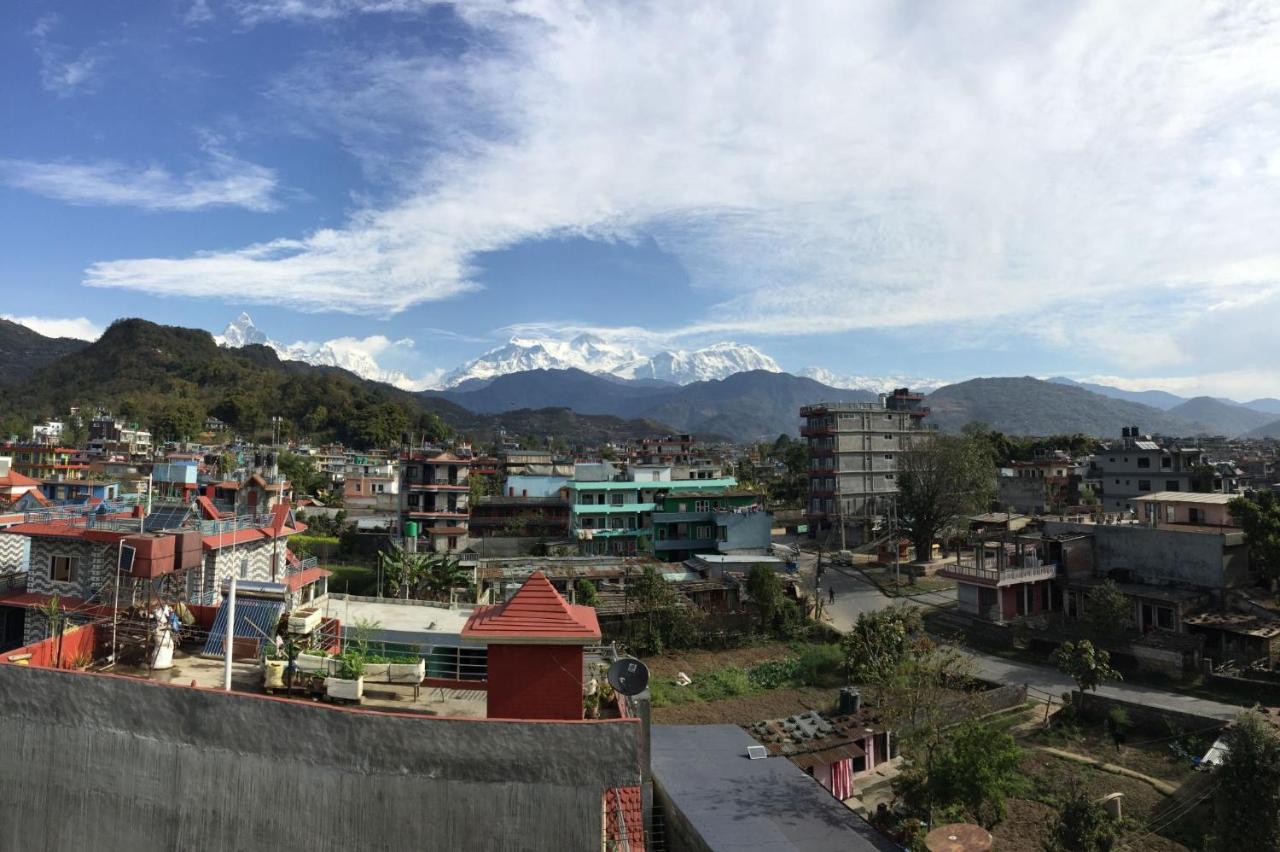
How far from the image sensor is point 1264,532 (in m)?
29.1

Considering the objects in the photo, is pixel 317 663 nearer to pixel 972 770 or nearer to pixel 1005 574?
pixel 972 770

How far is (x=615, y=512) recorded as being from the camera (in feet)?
166

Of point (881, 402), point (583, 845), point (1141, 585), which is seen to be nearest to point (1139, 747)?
point (1141, 585)

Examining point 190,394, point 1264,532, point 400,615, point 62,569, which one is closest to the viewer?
point 62,569

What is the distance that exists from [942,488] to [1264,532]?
61.3 feet

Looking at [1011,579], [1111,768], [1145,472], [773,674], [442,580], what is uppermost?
[1145,472]

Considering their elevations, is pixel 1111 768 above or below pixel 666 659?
below

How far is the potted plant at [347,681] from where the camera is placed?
11.1m

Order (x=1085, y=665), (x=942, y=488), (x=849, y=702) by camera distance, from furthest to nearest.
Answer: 1. (x=942, y=488)
2. (x=1085, y=665)
3. (x=849, y=702)

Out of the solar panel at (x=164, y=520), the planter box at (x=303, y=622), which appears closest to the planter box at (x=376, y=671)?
the planter box at (x=303, y=622)

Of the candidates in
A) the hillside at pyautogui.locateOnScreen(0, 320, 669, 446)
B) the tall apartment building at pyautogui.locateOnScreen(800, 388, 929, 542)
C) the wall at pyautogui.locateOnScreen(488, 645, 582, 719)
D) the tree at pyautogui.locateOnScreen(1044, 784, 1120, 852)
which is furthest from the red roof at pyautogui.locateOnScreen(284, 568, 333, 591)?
the hillside at pyautogui.locateOnScreen(0, 320, 669, 446)

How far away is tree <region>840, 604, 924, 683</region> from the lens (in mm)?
20688

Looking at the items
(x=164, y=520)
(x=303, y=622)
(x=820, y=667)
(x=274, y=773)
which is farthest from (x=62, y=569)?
(x=820, y=667)

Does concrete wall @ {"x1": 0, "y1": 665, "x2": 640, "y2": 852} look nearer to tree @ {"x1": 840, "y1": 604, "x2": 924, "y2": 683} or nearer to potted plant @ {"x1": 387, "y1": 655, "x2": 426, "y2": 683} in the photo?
potted plant @ {"x1": 387, "y1": 655, "x2": 426, "y2": 683}
